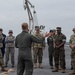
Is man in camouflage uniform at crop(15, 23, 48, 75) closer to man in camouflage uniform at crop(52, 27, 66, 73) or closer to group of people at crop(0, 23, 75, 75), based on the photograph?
group of people at crop(0, 23, 75, 75)

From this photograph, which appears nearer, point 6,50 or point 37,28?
point 37,28

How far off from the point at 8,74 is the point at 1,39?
241cm

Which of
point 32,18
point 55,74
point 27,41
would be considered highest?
point 32,18

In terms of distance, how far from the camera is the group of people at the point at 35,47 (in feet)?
37.5

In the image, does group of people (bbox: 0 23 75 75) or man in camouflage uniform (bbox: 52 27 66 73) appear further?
man in camouflage uniform (bbox: 52 27 66 73)

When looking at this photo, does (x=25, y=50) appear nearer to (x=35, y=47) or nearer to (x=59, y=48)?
(x=59, y=48)

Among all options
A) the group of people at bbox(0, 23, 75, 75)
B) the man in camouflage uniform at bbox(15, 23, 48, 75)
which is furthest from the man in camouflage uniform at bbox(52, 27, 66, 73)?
the man in camouflage uniform at bbox(15, 23, 48, 75)

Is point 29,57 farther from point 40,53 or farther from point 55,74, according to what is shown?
point 40,53

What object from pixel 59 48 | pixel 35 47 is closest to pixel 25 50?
pixel 59 48

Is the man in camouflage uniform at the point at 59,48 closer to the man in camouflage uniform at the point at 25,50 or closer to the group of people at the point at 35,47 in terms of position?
the group of people at the point at 35,47

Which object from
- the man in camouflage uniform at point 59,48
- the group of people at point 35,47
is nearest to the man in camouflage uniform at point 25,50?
the group of people at point 35,47

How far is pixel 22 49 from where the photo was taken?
11484mm

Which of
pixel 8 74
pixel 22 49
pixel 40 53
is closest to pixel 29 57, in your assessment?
pixel 22 49

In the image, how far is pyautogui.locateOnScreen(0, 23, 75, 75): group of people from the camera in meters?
11.4
